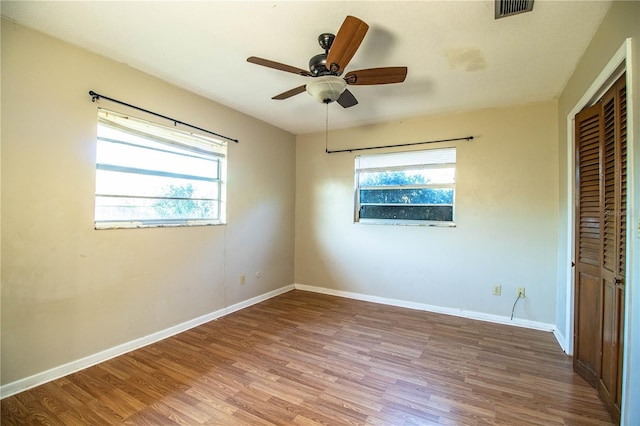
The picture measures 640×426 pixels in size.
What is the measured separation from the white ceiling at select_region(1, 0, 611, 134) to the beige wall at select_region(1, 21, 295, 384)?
0.22 m

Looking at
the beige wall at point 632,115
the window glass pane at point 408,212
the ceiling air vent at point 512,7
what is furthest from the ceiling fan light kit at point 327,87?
the window glass pane at point 408,212

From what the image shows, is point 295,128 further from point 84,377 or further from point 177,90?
point 84,377

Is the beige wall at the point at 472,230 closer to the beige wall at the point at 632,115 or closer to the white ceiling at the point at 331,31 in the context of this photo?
the white ceiling at the point at 331,31

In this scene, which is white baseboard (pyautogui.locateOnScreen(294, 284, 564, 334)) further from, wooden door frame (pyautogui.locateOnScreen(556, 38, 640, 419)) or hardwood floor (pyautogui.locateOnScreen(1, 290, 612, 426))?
wooden door frame (pyautogui.locateOnScreen(556, 38, 640, 419))

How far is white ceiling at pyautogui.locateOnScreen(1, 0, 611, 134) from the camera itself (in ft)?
5.94

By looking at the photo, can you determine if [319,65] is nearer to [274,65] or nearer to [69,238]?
[274,65]

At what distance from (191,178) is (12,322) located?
5.91 ft

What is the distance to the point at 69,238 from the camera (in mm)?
2215

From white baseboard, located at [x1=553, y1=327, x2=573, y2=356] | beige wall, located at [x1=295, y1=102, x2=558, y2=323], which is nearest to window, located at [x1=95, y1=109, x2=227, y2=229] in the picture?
beige wall, located at [x1=295, y1=102, x2=558, y2=323]

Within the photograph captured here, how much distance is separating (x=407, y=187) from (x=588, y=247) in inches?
80.3

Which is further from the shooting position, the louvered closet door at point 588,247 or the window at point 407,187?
the window at point 407,187

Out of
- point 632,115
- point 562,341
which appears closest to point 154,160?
point 632,115

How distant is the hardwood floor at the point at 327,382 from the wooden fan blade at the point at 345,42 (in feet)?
7.40

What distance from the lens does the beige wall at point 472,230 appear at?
3.21 metres
